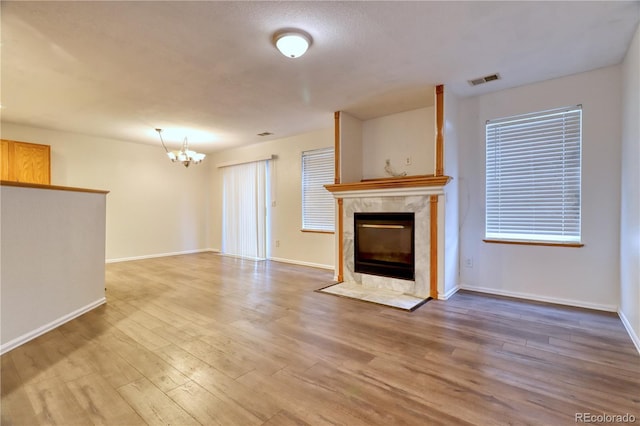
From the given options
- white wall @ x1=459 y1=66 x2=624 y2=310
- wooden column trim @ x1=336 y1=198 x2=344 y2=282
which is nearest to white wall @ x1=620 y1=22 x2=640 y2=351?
white wall @ x1=459 y1=66 x2=624 y2=310

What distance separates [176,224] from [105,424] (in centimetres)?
639

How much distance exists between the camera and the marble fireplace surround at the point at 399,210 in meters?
3.63

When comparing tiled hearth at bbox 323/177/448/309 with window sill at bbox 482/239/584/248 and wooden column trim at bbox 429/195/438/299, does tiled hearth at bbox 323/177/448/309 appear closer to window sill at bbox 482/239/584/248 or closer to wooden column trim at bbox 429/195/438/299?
wooden column trim at bbox 429/195/438/299

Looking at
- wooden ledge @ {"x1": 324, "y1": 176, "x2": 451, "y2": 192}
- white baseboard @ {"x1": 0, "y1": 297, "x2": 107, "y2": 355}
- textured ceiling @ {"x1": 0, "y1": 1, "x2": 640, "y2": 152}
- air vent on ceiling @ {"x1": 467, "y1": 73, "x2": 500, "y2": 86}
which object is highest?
air vent on ceiling @ {"x1": 467, "y1": 73, "x2": 500, "y2": 86}

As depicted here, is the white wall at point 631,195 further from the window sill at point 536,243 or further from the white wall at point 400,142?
the white wall at point 400,142

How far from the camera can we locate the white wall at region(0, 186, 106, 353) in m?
2.36

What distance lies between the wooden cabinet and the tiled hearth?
202 inches

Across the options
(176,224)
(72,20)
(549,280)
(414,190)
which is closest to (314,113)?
(414,190)

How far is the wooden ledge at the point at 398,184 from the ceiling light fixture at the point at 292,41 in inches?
77.9

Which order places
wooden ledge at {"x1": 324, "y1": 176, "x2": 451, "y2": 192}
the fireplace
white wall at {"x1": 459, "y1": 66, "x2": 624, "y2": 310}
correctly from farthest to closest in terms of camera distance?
the fireplace, wooden ledge at {"x1": 324, "y1": 176, "x2": 451, "y2": 192}, white wall at {"x1": 459, "y1": 66, "x2": 624, "y2": 310}

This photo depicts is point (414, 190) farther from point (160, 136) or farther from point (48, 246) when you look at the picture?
point (160, 136)

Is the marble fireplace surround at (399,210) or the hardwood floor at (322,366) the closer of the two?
the hardwood floor at (322,366)

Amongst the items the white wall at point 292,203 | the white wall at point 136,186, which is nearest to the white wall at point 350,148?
the white wall at point 292,203

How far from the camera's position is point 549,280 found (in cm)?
344
